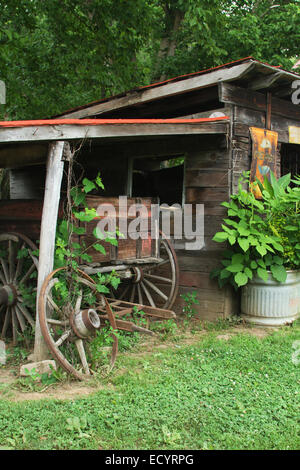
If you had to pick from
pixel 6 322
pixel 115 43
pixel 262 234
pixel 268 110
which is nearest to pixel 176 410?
pixel 6 322

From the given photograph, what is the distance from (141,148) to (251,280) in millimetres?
2737

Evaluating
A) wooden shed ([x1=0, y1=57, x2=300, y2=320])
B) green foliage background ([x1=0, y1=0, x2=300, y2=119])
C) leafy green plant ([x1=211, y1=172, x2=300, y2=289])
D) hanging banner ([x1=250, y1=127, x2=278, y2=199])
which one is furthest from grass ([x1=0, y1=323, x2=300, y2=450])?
green foliage background ([x1=0, y1=0, x2=300, y2=119])

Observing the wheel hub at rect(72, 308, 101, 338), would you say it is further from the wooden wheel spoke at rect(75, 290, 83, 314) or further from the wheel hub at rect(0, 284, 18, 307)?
the wheel hub at rect(0, 284, 18, 307)

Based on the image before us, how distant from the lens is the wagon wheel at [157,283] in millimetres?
6268

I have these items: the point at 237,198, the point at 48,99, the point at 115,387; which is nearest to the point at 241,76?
the point at 237,198

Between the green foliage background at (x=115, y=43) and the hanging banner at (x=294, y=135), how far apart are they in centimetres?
420

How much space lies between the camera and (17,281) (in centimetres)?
521

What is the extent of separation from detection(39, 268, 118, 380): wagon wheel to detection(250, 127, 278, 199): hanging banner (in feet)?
9.82

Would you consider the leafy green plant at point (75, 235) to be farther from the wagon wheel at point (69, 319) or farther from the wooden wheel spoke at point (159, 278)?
the wooden wheel spoke at point (159, 278)

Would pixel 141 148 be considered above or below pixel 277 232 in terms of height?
above

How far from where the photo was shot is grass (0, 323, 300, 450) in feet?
9.90

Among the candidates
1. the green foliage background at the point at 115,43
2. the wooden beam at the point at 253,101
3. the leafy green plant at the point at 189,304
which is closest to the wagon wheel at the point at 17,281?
the leafy green plant at the point at 189,304

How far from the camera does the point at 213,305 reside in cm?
623
